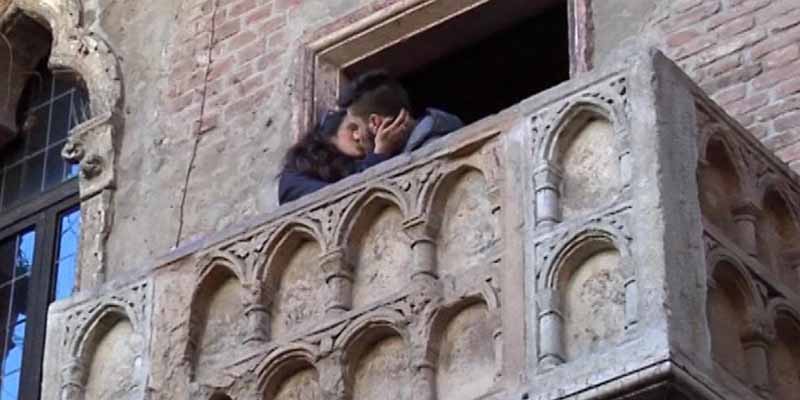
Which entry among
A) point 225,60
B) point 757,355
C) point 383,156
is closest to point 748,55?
point 383,156

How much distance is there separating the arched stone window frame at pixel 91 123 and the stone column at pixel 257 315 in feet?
9.27

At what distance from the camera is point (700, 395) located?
7645mm

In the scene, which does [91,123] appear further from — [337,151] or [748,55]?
[748,55]

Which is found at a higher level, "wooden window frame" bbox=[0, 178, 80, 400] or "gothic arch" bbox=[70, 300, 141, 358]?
"wooden window frame" bbox=[0, 178, 80, 400]

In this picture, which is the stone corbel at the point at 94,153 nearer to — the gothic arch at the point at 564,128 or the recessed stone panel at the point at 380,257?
the recessed stone panel at the point at 380,257

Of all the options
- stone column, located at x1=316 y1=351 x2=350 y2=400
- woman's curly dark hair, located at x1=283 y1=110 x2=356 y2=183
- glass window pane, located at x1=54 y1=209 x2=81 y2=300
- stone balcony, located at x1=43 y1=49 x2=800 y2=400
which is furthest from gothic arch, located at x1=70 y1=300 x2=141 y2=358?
glass window pane, located at x1=54 y1=209 x2=81 y2=300

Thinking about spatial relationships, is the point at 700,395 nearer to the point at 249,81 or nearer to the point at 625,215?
the point at 625,215

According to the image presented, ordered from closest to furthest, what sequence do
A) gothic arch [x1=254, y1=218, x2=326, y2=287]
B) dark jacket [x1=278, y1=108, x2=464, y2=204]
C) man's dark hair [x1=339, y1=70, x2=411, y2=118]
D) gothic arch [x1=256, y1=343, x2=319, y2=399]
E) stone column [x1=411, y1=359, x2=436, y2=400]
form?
stone column [x1=411, y1=359, x2=436, y2=400] < gothic arch [x1=256, y1=343, x2=319, y2=399] < gothic arch [x1=254, y1=218, x2=326, y2=287] < dark jacket [x1=278, y1=108, x2=464, y2=204] < man's dark hair [x1=339, y1=70, x2=411, y2=118]

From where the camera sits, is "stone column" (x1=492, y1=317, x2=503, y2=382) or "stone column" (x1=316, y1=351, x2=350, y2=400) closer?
"stone column" (x1=492, y1=317, x2=503, y2=382)

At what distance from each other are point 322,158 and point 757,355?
2158 millimetres

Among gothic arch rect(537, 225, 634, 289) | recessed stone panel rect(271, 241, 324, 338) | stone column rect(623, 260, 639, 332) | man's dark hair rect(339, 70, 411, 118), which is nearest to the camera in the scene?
stone column rect(623, 260, 639, 332)

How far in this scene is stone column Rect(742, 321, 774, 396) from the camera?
822 centimetres

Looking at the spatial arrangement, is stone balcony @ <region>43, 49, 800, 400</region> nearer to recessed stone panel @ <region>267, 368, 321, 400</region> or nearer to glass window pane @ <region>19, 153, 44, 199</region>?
recessed stone panel @ <region>267, 368, 321, 400</region>

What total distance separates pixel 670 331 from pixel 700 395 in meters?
0.21
